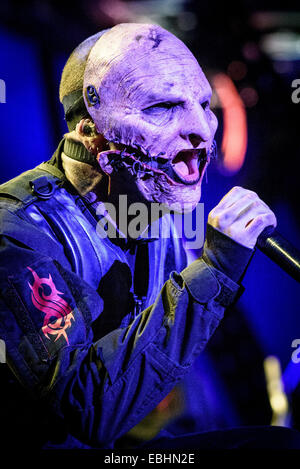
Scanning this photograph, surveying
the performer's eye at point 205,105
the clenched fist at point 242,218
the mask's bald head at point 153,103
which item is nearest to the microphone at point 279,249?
the clenched fist at point 242,218

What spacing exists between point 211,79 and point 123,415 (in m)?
1.06

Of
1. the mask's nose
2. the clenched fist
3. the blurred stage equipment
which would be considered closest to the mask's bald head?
the mask's nose

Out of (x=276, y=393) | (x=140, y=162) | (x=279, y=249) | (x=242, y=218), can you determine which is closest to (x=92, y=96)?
(x=140, y=162)

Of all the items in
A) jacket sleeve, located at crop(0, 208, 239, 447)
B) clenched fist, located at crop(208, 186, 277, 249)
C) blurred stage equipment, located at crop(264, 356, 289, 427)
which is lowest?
A: blurred stage equipment, located at crop(264, 356, 289, 427)

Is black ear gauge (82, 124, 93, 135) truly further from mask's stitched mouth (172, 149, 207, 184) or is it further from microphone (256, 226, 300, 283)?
microphone (256, 226, 300, 283)

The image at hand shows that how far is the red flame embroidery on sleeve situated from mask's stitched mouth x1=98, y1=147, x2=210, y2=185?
0.31 meters

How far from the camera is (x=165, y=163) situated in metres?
0.94

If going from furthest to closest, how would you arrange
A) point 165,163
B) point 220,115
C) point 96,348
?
point 220,115 → point 165,163 → point 96,348

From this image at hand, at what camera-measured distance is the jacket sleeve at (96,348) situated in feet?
2.65

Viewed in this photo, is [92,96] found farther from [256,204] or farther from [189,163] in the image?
[256,204]

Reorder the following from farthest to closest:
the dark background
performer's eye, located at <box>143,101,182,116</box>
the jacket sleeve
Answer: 1. the dark background
2. performer's eye, located at <box>143,101,182,116</box>
3. the jacket sleeve

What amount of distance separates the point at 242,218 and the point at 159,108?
0.31m

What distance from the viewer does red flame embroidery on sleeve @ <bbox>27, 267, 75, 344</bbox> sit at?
83cm

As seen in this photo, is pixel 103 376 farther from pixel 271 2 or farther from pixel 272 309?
pixel 271 2
